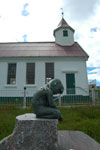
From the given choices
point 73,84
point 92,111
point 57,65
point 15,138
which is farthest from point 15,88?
point 15,138

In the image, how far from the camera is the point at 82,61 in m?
13.4

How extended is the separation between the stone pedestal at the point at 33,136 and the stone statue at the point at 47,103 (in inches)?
5.6

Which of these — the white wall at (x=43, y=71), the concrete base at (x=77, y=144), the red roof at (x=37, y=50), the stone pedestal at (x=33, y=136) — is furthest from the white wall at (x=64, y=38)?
the stone pedestal at (x=33, y=136)

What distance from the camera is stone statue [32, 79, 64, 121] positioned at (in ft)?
7.03

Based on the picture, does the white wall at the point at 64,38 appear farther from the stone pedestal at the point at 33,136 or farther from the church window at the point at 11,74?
the stone pedestal at the point at 33,136

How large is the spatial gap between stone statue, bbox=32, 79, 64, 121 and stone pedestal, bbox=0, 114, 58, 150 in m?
0.14

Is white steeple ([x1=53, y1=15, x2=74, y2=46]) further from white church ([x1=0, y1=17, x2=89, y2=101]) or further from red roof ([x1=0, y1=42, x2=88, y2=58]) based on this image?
white church ([x1=0, y1=17, x2=89, y2=101])

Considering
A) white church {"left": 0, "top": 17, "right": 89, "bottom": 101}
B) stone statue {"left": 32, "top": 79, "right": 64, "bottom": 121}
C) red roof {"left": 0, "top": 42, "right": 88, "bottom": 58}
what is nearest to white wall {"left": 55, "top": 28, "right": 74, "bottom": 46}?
red roof {"left": 0, "top": 42, "right": 88, "bottom": 58}

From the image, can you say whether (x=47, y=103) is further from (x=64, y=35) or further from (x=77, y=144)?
(x=64, y=35)

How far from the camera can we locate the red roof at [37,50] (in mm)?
13719

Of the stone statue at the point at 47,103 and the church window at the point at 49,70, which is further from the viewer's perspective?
the church window at the point at 49,70

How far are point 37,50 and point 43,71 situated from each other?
10.5ft

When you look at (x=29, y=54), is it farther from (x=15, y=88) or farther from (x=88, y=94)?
(x=88, y=94)

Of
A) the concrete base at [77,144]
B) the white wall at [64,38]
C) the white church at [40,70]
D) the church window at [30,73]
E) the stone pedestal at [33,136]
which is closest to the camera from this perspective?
the stone pedestal at [33,136]
